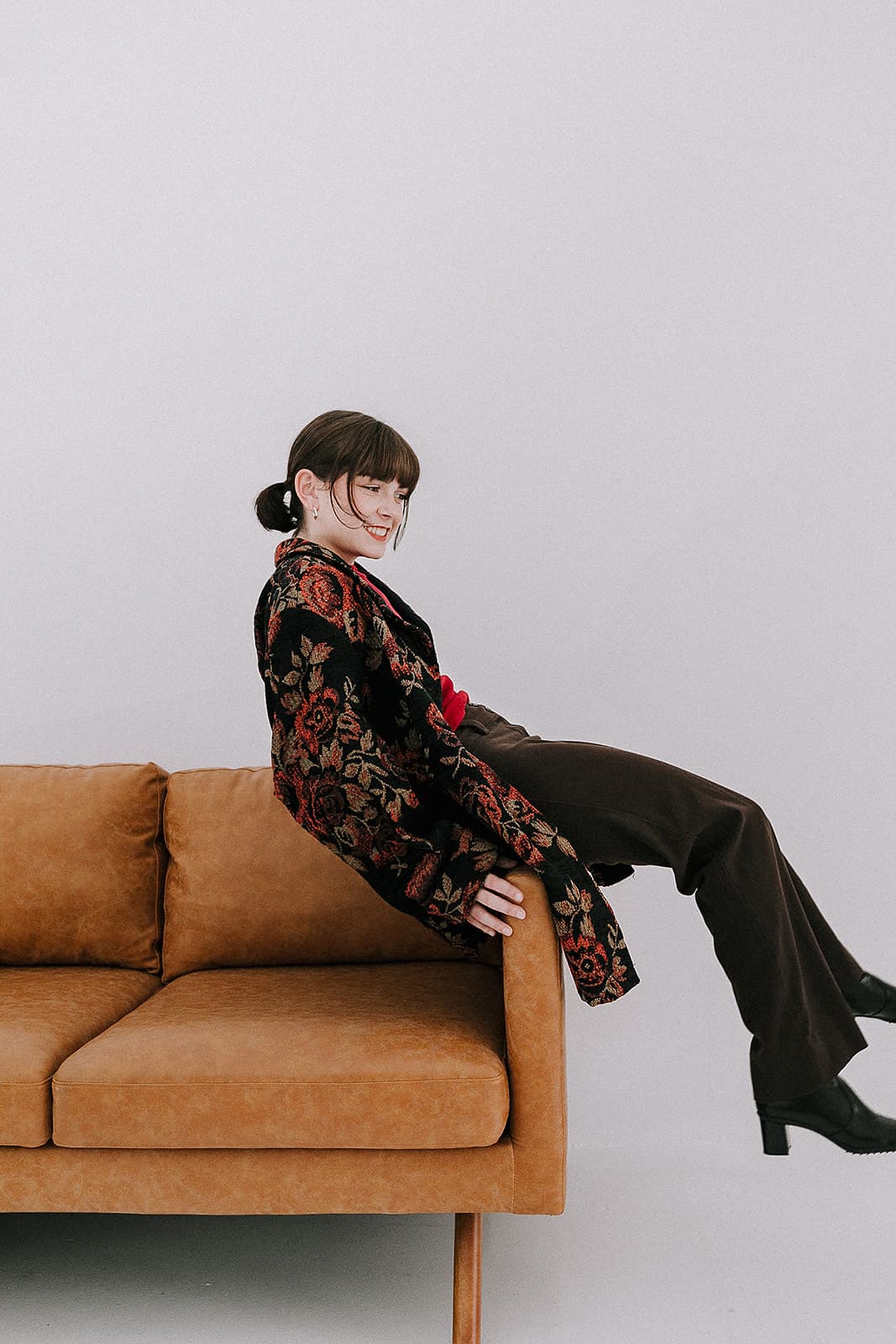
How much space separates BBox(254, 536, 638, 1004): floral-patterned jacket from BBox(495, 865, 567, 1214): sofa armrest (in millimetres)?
66

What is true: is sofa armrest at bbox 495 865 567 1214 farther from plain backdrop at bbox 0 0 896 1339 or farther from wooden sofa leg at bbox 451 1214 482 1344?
plain backdrop at bbox 0 0 896 1339

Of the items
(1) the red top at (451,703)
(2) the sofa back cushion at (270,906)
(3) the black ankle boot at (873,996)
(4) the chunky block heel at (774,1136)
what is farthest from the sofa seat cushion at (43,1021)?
(3) the black ankle boot at (873,996)

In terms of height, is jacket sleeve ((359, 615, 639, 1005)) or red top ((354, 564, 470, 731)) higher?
red top ((354, 564, 470, 731))

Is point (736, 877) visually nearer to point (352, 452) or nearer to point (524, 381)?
point (352, 452)

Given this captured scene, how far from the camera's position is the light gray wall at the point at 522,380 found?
2.83 m

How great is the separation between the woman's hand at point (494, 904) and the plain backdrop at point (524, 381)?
1054 millimetres

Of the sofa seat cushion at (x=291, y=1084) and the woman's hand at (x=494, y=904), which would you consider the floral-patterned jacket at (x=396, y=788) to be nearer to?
the woman's hand at (x=494, y=904)

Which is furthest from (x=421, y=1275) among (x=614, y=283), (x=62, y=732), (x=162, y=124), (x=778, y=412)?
(x=162, y=124)

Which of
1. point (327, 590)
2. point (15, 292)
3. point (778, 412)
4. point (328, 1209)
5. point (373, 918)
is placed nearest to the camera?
point (328, 1209)

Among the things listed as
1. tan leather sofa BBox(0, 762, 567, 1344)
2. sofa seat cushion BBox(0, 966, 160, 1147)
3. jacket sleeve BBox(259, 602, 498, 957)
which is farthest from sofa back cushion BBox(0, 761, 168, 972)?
jacket sleeve BBox(259, 602, 498, 957)

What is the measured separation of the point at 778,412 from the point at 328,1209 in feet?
6.53

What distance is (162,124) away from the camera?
3033 millimetres

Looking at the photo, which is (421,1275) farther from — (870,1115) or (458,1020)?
(870,1115)

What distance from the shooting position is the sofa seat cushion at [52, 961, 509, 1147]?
1797mm
